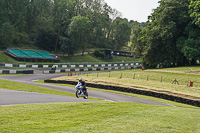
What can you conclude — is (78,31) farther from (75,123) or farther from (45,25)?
(75,123)

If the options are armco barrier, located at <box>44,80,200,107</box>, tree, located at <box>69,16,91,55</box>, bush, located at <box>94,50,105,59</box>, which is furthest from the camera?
bush, located at <box>94,50,105,59</box>

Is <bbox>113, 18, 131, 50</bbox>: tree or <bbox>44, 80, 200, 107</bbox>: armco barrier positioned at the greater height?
<bbox>113, 18, 131, 50</bbox>: tree

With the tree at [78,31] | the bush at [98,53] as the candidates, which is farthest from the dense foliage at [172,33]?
the bush at [98,53]

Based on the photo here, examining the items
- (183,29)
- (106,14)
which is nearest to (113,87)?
(183,29)

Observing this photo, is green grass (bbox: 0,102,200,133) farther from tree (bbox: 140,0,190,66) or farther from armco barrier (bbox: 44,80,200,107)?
tree (bbox: 140,0,190,66)

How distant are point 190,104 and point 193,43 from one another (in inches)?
1294

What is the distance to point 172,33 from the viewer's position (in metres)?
55.9

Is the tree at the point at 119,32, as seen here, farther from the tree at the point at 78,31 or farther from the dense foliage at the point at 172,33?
the dense foliage at the point at 172,33

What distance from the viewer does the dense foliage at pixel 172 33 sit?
54406 mm

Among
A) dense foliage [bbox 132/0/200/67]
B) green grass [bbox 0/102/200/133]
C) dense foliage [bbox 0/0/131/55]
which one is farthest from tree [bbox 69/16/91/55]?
green grass [bbox 0/102/200/133]

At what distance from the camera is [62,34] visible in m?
89.1

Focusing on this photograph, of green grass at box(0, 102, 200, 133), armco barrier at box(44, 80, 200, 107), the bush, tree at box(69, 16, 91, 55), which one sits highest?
tree at box(69, 16, 91, 55)

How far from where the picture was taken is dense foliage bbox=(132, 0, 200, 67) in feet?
178

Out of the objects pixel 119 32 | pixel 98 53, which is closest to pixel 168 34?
pixel 98 53
